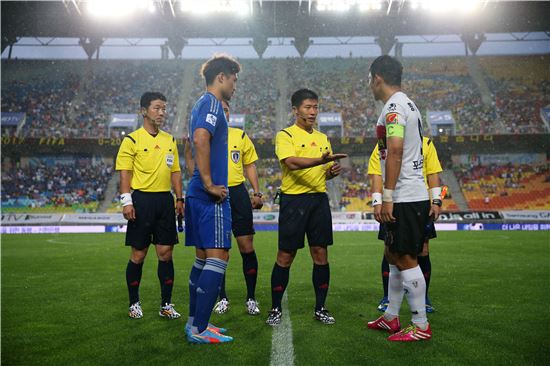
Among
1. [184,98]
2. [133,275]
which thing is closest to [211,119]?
[133,275]

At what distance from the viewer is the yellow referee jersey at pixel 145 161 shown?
18.9ft

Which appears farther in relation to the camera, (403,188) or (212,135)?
(403,188)

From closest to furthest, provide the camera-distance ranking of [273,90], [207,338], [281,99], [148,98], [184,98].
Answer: [207,338] → [148,98] → [281,99] → [184,98] → [273,90]

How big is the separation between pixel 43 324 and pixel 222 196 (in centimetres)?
265

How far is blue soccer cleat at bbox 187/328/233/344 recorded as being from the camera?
453 centimetres

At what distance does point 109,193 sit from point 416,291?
106 feet

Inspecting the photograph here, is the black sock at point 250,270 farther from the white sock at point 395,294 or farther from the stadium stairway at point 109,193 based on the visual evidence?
the stadium stairway at point 109,193

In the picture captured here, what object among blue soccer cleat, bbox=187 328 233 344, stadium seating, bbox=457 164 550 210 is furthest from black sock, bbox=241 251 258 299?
stadium seating, bbox=457 164 550 210

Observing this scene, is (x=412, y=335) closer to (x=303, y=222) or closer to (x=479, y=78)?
(x=303, y=222)

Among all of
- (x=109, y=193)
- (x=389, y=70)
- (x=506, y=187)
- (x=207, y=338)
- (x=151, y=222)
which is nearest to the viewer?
(x=207, y=338)

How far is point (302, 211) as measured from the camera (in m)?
5.43

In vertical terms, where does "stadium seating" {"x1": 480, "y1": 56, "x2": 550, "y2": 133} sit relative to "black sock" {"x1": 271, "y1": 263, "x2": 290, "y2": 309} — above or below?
above

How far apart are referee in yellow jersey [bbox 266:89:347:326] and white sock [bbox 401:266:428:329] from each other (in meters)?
Answer: 0.97

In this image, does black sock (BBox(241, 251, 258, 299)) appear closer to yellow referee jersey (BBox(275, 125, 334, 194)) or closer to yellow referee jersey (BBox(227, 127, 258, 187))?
yellow referee jersey (BBox(227, 127, 258, 187))
